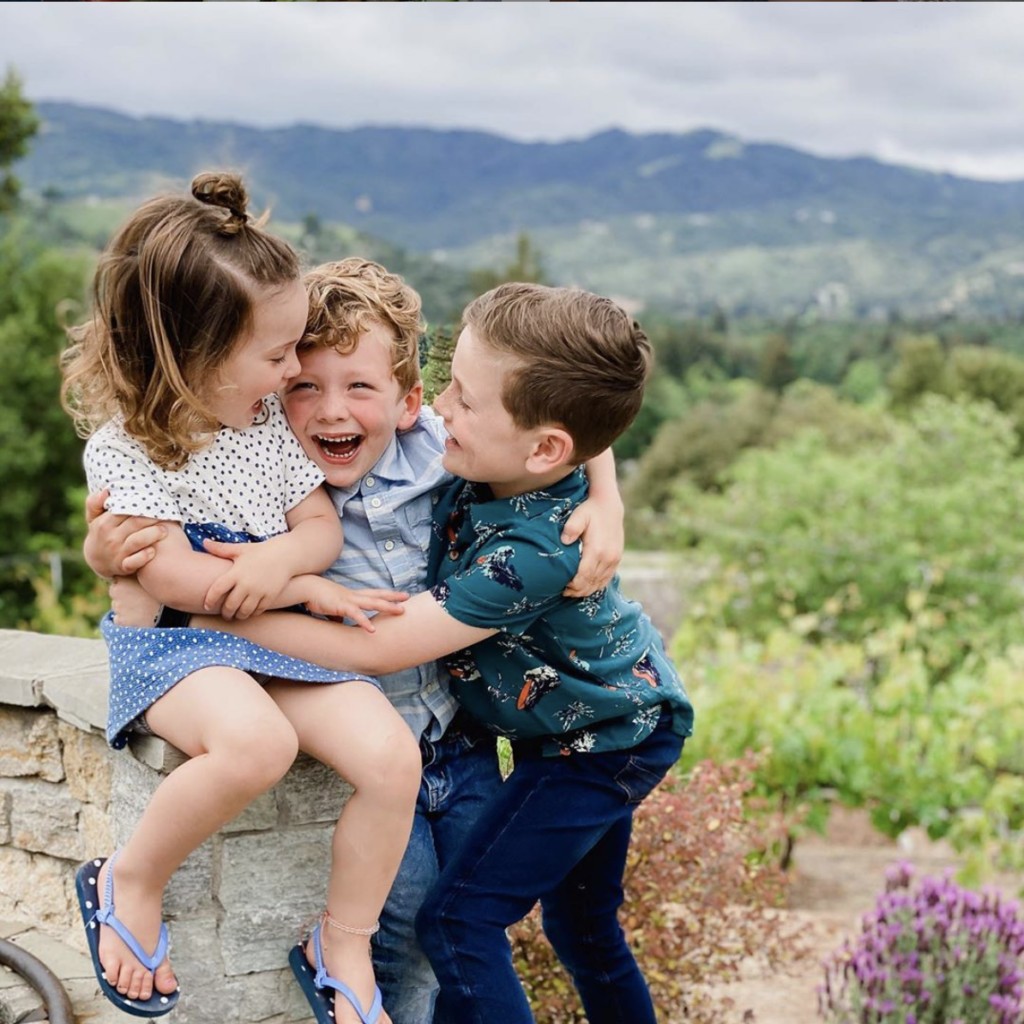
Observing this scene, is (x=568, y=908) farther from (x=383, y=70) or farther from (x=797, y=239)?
(x=383, y=70)

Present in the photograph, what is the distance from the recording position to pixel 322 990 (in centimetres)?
191

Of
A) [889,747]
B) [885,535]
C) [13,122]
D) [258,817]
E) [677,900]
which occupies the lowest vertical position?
[885,535]

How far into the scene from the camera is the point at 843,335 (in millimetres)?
59344

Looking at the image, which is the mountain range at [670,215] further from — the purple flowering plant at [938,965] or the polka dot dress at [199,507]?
the polka dot dress at [199,507]

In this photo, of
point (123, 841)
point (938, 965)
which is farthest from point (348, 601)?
point (938, 965)

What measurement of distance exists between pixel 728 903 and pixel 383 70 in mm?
175091

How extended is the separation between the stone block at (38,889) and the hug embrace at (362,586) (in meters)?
0.80

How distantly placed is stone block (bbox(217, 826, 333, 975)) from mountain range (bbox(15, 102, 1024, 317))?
58134 mm

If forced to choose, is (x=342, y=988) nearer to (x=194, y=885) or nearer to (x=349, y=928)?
(x=349, y=928)

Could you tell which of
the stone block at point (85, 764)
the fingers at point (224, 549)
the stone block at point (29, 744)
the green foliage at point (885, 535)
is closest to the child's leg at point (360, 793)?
the fingers at point (224, 549)

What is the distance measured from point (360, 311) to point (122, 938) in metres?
0.97

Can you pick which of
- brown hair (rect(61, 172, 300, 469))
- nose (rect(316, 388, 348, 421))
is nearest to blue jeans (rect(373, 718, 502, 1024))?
nose (rect(316, 388, 348, 421))

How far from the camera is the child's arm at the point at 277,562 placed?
5.79 feet

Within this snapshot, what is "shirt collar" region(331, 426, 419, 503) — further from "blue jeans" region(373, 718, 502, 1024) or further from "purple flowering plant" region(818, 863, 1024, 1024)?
"purple flowering plant" region(818, 863, 1024, 1024)
